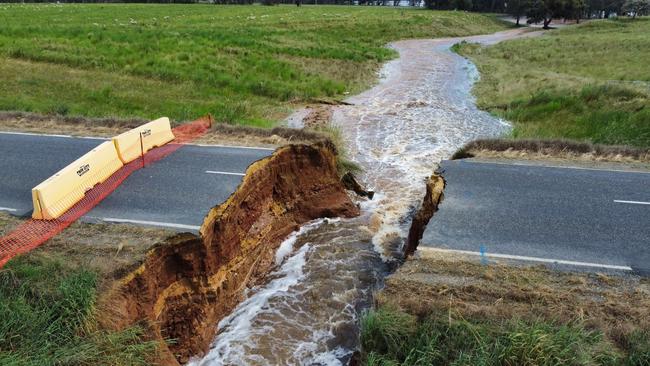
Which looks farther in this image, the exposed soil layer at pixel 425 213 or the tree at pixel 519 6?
the tree at pixel 519 6

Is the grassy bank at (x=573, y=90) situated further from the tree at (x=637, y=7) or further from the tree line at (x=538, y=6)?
the tree at (x=637, y=7)

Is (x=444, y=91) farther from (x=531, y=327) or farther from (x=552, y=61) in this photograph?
(x=531, y=327)

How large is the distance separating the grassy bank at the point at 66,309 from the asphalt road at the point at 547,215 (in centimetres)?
443

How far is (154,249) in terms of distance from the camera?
727cm

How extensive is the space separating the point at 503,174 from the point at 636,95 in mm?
9431

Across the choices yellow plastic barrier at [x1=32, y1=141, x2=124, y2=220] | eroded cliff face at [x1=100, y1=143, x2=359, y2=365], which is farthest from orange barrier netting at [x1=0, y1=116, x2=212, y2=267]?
eroded cliff face at [x1=100, y1=143, x2=359, y2=365]

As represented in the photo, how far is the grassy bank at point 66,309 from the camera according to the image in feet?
17.8

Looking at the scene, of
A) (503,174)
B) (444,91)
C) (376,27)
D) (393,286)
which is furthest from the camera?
(376,27)

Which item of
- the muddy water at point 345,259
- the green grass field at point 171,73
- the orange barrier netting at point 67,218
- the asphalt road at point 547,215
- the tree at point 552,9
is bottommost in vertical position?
the muddy water at point 345,259

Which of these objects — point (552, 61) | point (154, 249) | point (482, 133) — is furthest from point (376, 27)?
point (154, 249)

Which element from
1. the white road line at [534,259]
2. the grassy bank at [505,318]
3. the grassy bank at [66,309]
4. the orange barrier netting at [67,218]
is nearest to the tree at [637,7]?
the orange barrier netting at [67,218]

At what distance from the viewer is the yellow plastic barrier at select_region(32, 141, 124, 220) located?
817 cm

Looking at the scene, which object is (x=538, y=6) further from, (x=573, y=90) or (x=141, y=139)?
(x=141, y=139)

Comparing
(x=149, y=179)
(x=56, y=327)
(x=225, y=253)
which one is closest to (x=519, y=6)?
(x=149, y=179)
